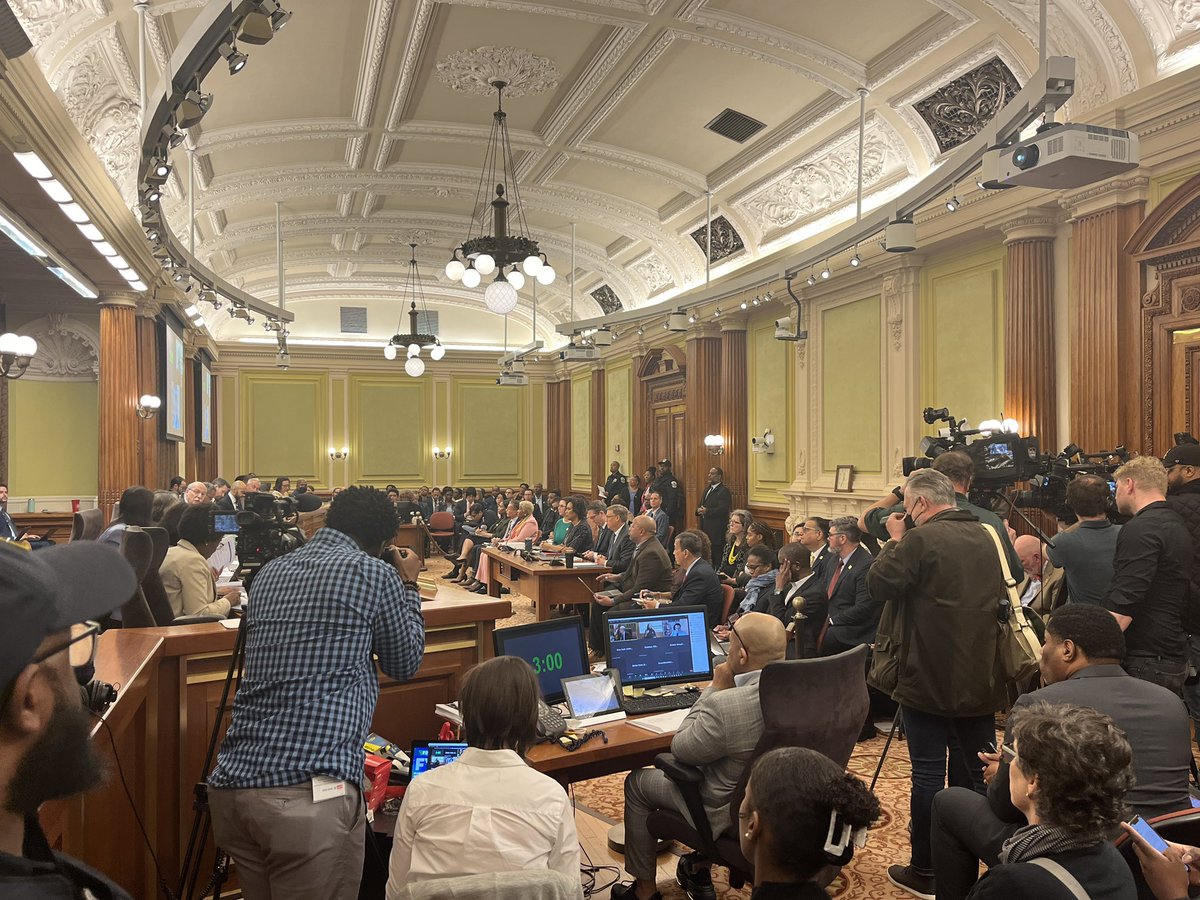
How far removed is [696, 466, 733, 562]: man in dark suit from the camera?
1155cm

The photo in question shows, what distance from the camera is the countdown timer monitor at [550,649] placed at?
11.0 ft

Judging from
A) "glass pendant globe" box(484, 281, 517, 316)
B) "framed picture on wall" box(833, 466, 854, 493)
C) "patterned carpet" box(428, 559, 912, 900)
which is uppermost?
"glass pendant globe" box(484, 281, 517, 316)

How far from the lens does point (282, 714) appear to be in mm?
2154

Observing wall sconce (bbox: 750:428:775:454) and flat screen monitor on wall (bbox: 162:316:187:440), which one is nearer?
flat screen monitor on wall (bbox: 162:316:187:440)

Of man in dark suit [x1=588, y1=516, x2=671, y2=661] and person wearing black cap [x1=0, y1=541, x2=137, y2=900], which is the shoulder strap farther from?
man in dark suit [x1=588, y1=516, x2=671, y2=661]

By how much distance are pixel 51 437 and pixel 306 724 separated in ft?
36.2

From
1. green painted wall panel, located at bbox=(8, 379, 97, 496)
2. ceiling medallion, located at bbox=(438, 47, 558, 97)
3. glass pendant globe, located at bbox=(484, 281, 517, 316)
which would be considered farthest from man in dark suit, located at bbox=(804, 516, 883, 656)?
green painted wall panel, located at bbox=(8, 379, 97, 496)

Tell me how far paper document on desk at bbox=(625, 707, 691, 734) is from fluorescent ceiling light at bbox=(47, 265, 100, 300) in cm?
749

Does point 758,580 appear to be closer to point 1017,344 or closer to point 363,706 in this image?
point 1017,344

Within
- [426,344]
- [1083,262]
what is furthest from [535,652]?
A: [426,344]

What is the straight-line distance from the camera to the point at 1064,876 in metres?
1.79

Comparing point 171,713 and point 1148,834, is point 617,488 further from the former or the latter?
point 1148,834

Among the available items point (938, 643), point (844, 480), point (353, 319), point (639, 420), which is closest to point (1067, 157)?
point (938, 643)

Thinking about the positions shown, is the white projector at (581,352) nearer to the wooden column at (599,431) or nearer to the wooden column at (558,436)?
the wooden column at (599,431)
